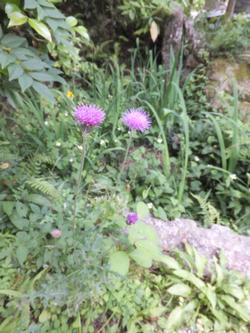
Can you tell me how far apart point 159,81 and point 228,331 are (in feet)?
5.39

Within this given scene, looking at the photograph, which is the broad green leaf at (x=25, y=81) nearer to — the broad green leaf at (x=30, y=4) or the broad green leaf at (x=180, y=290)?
the broad green leaf at (x=30, y=4)

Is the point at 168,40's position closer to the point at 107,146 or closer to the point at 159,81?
the point at 159,81

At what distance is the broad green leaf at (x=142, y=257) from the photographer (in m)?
1.21

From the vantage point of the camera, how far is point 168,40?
8.36ft

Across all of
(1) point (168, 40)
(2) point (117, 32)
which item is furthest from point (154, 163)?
(2) point (117, 32)

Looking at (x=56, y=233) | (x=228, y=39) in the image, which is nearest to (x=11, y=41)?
(x=56, y=233)

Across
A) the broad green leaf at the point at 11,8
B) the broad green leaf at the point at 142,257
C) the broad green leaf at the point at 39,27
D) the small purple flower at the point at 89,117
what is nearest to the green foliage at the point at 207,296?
the broad green leaf at the point at 142,257

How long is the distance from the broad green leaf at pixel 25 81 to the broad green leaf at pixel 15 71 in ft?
0.05

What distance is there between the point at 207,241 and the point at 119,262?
49 centimetres

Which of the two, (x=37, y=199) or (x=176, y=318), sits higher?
(x=37, y=199)

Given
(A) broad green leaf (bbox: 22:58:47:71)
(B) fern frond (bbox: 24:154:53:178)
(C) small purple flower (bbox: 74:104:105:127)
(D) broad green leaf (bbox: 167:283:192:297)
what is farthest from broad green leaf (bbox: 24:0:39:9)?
(D) broad green leaf (bbox: 167:283:192:297)

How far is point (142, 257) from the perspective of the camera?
1.22m

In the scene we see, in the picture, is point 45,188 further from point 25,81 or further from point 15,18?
point 15,18

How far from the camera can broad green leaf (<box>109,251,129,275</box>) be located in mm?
1170
